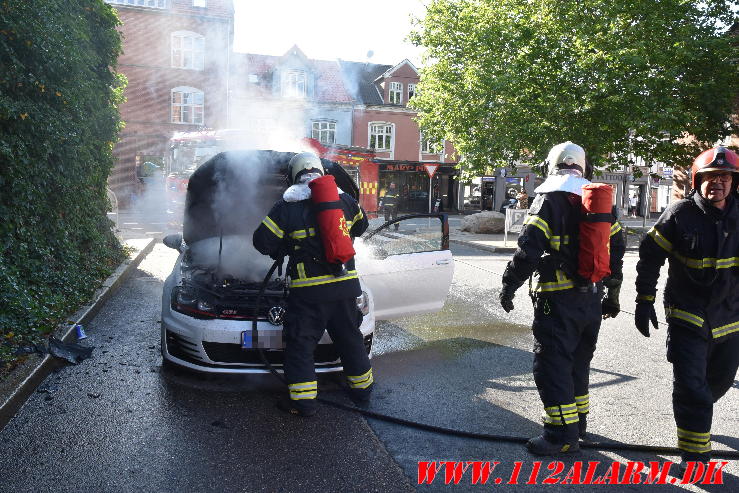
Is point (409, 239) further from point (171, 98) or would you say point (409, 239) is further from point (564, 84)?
point (171, 98)

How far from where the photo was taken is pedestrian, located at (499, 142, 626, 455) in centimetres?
356

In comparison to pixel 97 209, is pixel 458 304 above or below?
below

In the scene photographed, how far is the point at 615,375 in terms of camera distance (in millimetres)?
5211

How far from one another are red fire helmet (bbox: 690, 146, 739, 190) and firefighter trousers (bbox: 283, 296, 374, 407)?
2.35 m

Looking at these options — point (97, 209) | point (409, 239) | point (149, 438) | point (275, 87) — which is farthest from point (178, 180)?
point (149, 438)

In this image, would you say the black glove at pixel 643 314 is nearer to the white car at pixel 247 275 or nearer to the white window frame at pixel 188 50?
the white car at pixel 247 275

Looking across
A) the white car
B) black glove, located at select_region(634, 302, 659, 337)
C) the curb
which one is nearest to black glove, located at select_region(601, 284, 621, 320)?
black glove, located at select_region(634, 302, 659, 337)

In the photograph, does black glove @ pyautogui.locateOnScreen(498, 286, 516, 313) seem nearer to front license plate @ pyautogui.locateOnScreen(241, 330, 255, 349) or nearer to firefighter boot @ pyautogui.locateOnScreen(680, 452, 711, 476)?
firefighter boot @ pyautogui.locateOnScreen(680, 452, 711, 476)

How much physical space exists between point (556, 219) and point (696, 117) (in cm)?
1870

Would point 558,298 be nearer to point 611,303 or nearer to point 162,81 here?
point 611,303

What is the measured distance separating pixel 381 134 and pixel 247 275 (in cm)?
3461

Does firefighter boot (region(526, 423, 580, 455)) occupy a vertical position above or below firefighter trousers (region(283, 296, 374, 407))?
below

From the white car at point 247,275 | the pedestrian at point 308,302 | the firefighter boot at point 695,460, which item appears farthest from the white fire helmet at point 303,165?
the firefighter boot at point 695,460

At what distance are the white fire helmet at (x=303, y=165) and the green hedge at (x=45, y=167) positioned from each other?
2580 mm
